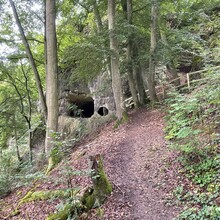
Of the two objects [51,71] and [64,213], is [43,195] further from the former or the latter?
[51,71]

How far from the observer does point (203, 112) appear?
656 cm

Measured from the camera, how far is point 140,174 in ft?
18.8

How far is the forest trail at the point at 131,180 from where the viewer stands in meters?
4.44

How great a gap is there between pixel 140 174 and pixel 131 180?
333 mm

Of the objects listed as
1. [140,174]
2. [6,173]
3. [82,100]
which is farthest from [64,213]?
[82,100]

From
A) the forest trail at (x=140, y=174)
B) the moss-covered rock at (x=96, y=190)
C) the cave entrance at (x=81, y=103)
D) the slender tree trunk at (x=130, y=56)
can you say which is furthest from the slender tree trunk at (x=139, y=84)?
the moss-covered rock at (x=96, y=190)

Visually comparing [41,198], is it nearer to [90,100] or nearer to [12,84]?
[12,84]

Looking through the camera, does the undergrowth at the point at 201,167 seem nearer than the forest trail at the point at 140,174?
Yes

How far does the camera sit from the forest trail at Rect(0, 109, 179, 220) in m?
4.44

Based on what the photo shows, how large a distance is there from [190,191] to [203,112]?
2.85 m

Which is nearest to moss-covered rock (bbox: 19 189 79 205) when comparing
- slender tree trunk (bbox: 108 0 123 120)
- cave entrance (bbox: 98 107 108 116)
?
slender tree trunk (bbox: 108 0 123 120)

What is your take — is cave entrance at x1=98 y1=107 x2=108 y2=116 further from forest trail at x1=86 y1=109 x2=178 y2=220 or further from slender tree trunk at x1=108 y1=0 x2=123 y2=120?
forest trail at x1=86 y1=109 x2=178 y2=220

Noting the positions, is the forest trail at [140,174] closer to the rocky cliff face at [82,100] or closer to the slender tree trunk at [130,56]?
the slender tree trunk at [130,56]

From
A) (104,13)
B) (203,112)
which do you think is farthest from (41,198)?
(104,13)
